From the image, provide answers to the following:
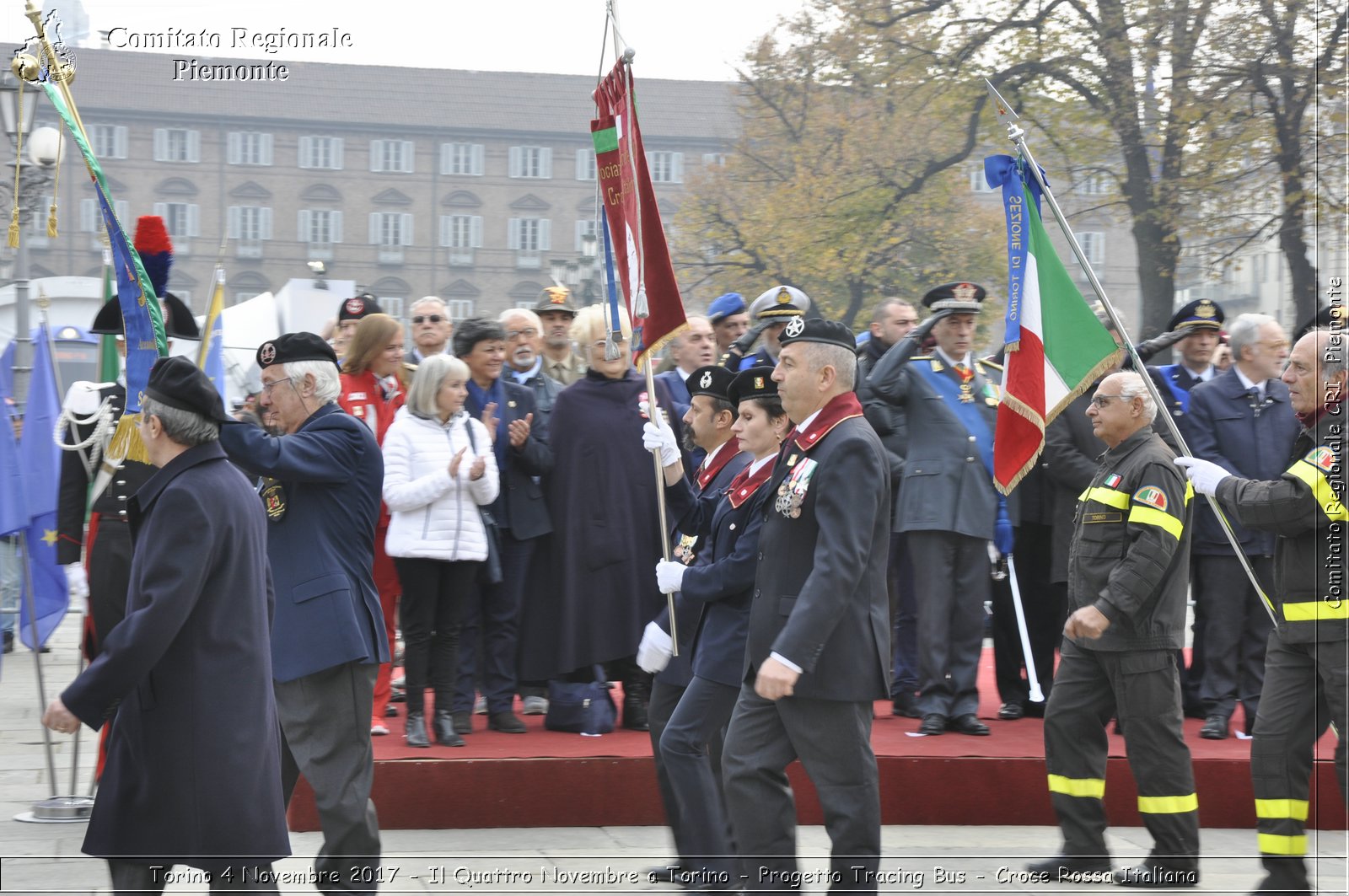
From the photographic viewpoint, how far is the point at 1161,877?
585 centimetres

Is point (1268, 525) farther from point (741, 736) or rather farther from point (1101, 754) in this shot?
point (741, 736)

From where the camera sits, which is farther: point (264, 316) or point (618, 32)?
point (264, 316)

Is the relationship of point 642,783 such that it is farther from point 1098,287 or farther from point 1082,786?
point 1098,287

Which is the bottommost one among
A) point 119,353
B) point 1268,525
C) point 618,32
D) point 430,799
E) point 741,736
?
point 430,799

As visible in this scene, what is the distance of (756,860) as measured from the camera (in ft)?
15.4

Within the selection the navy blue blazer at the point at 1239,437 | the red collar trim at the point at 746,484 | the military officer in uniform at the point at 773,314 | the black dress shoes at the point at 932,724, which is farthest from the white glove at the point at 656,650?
the navy blue blazer at the point at 1239,437

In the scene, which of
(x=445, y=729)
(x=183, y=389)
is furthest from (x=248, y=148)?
(x=183, y=389)

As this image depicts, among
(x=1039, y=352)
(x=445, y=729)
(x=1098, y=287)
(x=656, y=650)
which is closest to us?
(x=656, y=650)

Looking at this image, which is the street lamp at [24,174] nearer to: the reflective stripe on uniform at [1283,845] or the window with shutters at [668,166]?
the reflective stripe on uniform at [1283,845]

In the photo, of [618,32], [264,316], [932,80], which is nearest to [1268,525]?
[618,32]

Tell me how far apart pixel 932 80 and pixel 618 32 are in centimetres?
1850

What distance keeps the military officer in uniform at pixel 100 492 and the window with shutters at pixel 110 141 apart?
2262 inches

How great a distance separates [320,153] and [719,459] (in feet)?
204

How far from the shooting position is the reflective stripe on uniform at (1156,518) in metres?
5.80
